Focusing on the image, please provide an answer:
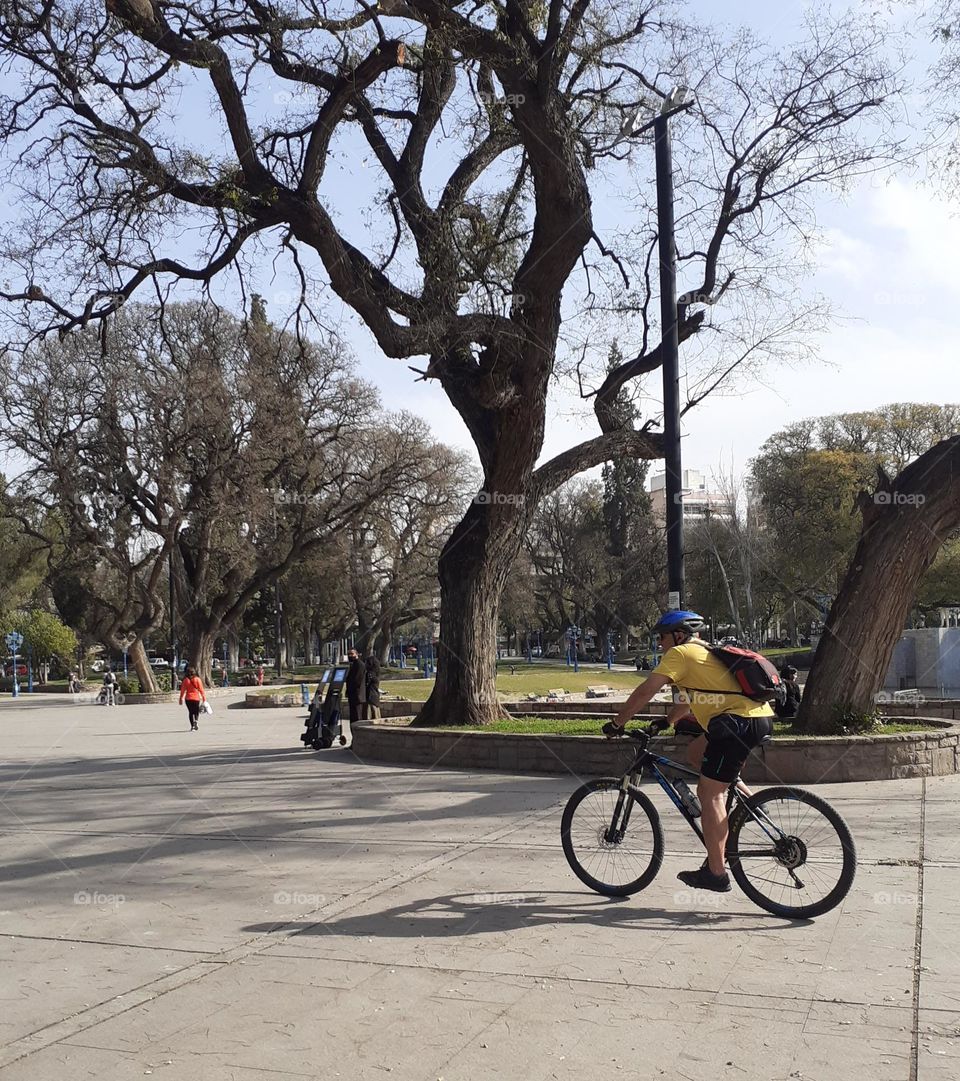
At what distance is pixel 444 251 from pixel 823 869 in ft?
38.4

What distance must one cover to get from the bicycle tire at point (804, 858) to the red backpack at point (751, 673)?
562 mm

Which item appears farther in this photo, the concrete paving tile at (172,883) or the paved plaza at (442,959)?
the concrete paving tile at (172,883)

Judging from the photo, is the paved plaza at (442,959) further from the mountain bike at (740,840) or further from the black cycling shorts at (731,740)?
the black cycling shorts at (731,740)

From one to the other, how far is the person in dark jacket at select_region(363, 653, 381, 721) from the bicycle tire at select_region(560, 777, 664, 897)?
12.3 m

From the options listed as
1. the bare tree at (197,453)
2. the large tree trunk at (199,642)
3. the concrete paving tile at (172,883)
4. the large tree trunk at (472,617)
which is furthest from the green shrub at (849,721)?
the large tree trunk at (199,642)

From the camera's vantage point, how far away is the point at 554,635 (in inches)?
3755

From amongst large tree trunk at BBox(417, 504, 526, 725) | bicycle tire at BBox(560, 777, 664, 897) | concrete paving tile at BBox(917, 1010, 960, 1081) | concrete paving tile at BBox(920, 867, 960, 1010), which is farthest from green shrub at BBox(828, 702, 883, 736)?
concrete paving tile at BBox(917, 1010, 960, 1081)

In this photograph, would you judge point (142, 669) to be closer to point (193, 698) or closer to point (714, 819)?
point (193, 698)

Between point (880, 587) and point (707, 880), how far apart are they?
7.60 metres

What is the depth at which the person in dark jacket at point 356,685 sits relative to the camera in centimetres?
1858

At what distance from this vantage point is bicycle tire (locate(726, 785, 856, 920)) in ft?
19.9

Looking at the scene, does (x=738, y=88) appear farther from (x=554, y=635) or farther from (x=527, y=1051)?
(x=554, y=635)

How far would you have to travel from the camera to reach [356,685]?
18.6m

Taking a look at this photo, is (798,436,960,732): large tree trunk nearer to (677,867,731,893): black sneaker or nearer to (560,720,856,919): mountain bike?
(560,720,856,919): mountain bike
